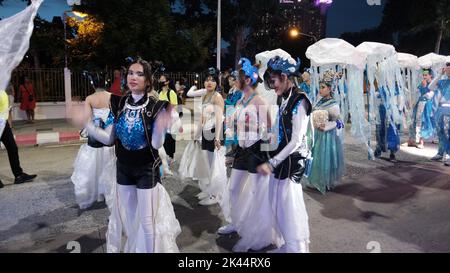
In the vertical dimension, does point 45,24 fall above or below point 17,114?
above

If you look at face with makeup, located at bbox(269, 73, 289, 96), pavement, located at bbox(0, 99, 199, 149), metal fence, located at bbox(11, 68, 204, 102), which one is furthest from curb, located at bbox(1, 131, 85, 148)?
face with makeup, located at bbox(269, 73, 289, 96)

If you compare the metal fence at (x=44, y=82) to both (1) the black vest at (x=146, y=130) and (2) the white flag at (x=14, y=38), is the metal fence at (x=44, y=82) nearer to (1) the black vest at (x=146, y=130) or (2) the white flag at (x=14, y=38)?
(2) the white flag at (x=14, y=38)

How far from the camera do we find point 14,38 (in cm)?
307

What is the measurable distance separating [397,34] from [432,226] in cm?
4628

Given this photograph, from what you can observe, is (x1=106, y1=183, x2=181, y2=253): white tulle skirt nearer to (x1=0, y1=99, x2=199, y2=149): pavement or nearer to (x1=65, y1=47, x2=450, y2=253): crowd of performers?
(x1=65, y1=47, x2=450, y2=253): crowd of performers

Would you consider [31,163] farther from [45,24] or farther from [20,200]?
[45,24]

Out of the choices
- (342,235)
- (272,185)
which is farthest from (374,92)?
(272,185)

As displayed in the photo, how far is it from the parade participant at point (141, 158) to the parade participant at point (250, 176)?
39.7 inches

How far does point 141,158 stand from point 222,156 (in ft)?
7.69

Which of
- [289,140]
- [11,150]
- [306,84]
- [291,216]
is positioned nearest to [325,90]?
[289,140]

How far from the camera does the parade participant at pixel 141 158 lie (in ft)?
10.6

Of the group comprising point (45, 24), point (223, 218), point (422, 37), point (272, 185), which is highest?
point (422, 37)

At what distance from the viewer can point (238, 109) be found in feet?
14.5

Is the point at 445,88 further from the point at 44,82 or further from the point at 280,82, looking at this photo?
the point at 44,82
